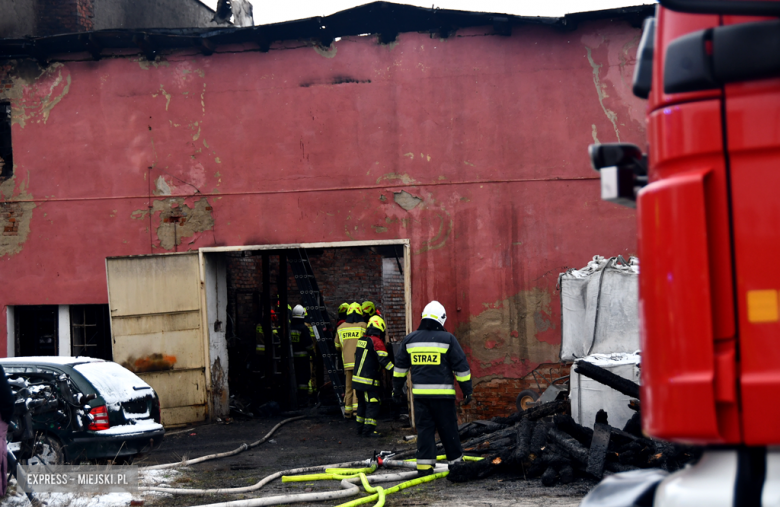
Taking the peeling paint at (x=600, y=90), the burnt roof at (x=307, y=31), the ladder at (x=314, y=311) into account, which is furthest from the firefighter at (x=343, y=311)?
the peeling paint at (x=600, y=90)

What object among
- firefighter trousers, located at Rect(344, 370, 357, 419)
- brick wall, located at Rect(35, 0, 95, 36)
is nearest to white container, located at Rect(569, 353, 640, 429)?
firefighter trousers, located at Rect(344, 370, 357, 419)

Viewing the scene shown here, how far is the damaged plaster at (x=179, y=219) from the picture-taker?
11.6 meters

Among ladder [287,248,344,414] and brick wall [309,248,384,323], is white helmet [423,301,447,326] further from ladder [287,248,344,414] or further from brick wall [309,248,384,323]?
brick wall [309,248,384,323]

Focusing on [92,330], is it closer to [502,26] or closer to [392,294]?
[392,294]

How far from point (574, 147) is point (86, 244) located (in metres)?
8.07

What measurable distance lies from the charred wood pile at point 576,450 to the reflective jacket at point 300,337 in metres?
6.86

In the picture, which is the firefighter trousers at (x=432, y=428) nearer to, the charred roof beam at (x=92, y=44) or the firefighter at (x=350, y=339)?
the firefighter at (x=350, y=339)

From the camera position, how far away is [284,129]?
11.5 m

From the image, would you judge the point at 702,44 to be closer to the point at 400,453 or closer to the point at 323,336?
the point at 400,453

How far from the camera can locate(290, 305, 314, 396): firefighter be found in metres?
14.4

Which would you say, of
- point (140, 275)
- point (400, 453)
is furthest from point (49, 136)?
point (400, 453)

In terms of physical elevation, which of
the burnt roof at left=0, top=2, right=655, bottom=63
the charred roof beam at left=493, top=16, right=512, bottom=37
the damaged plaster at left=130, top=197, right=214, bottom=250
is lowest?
the damaged plaster at left=130, top=197, right=214, bottom=250

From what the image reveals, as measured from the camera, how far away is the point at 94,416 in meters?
8.00

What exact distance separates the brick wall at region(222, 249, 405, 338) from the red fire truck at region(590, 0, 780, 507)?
1479 centimetres
